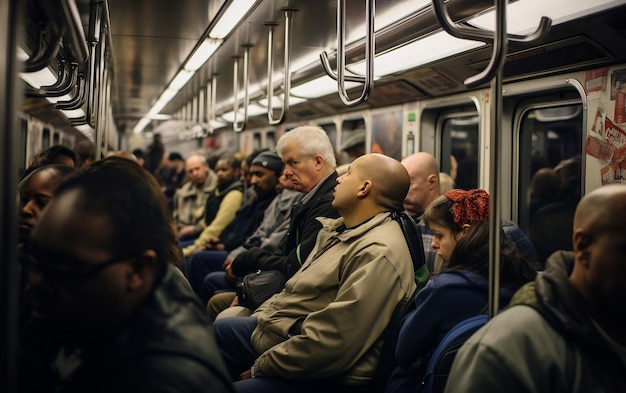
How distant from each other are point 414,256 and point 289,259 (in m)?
1.02

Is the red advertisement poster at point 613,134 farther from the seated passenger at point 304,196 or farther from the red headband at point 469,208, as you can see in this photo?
the seated passenger at point 304,196

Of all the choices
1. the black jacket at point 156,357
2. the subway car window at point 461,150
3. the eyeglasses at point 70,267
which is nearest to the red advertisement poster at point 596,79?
the subway car window at point 461,150

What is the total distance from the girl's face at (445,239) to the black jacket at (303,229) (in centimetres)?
82

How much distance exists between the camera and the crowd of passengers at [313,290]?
1323 mm

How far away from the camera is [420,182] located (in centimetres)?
449

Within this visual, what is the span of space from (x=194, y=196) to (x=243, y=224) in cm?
245

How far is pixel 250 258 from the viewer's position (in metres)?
4.69

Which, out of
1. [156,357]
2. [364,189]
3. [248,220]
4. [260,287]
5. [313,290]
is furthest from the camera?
[248,220]

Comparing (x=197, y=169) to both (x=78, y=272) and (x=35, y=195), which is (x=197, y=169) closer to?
(x=35, y=195)

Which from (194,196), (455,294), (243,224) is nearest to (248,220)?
(243,224)

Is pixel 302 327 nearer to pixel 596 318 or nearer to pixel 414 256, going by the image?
pixel 414 256

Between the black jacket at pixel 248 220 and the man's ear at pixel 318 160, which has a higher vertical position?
the man's ear at pixel 318 160

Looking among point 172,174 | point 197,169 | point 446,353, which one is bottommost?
point 446,353

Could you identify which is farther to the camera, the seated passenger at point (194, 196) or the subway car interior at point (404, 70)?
the seated passenger at point (194, 196)
